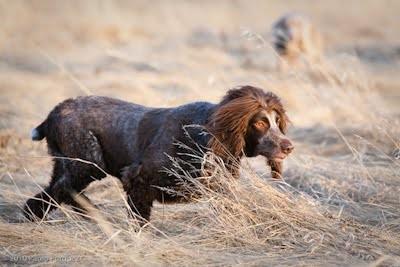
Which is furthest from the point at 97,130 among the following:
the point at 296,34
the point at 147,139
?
the point at 296,34

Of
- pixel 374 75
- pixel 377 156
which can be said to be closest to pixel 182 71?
pixel 374 75

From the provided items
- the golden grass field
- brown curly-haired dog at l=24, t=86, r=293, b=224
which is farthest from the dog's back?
the golden grass field

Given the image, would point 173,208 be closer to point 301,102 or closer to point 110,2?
point 301,102

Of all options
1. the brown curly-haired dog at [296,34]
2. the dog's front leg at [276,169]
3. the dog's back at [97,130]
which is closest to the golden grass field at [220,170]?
the dog's front leg at [276,169]

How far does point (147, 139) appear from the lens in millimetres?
7074

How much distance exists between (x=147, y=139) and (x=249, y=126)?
95 cm

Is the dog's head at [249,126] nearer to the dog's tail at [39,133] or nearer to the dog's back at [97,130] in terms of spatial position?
the dog's back at [97,130]

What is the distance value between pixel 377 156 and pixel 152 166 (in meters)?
3.43

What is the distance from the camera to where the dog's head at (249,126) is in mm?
6531

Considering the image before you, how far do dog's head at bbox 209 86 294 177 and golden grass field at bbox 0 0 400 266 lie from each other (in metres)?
0.21

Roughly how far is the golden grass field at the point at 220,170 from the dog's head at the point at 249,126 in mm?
214

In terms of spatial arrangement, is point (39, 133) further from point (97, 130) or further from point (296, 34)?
point (296, 34)

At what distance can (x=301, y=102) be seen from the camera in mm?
14898

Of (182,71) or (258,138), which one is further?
(182,71)
